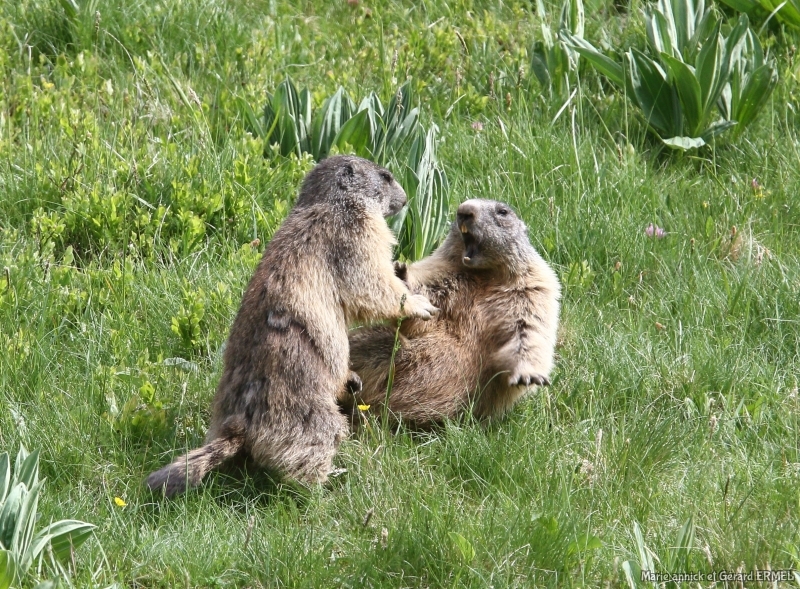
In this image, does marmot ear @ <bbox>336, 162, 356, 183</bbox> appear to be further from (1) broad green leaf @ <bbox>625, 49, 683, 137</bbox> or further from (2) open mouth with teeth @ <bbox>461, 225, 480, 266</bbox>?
(1) broad green leaf @ <bbox>625, 49, 683, 137</bbox>

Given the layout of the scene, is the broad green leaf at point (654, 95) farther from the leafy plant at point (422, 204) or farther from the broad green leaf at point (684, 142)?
the leafy plant at point (422, 204)

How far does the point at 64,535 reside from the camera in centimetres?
387

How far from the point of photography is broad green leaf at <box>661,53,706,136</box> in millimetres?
6719

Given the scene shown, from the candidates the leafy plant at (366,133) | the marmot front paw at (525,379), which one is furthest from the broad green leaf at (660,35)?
the marmot front paw at (525,379)

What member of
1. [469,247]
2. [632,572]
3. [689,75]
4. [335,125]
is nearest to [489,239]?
[469,247]

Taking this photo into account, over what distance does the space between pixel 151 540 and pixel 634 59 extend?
4.59 m

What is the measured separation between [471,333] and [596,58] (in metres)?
2.81

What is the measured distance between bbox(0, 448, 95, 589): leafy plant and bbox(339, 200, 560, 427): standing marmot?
1.48m

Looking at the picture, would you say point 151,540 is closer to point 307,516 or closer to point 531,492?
point 307,516

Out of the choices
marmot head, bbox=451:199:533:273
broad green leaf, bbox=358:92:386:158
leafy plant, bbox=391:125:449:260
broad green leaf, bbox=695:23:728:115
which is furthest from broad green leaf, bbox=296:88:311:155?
broad green leaf, bbox=695:23:728:115

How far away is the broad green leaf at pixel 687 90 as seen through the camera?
22.0 feet

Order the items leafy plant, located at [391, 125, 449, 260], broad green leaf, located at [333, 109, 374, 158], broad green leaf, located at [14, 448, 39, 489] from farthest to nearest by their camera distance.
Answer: broad green leaf, located at [333, 109, 374, 158]
leafy plant, located at [391, 125, 449, 260]
broad green leaf, located at [14, 448, 39, 489]

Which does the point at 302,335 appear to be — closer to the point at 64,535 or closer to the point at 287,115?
the point at 64,535

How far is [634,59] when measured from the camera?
696 centimetres
